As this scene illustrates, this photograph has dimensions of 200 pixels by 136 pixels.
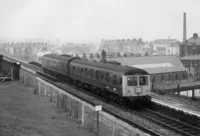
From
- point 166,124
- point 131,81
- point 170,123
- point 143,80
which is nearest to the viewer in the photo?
point 166,124

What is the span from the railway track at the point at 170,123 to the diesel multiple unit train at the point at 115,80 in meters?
1.45

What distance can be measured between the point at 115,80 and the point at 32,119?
6820mm

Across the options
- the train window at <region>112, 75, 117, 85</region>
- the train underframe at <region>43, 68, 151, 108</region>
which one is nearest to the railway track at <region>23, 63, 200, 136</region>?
the train underframe at <region>43, 68, 151, 108</region>

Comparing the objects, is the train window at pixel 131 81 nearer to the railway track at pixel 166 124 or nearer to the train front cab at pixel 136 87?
the train front cab at pixel 136 87

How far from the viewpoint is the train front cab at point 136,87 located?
61.4 ft

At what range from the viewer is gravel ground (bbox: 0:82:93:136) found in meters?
13.0

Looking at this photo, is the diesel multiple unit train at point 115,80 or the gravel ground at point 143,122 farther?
the diesel multiple unit train at point 115,80

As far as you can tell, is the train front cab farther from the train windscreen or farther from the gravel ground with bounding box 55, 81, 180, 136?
the gravel ground with bounding box 55, 81, 180, 136

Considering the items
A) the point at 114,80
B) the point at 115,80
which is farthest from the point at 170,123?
the point at 114,80

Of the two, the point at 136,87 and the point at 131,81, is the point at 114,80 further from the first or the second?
the point at 136,87

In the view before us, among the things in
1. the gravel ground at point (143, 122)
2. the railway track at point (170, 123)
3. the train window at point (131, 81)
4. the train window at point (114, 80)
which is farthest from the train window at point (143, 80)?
the gravel ground at point (143, 122)

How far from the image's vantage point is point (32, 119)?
15406 mm

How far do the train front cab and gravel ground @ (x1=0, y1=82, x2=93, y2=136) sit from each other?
4740 mm

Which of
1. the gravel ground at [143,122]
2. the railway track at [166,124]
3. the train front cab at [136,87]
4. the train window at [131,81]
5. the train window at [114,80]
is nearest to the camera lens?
the railway track at [166,124]
